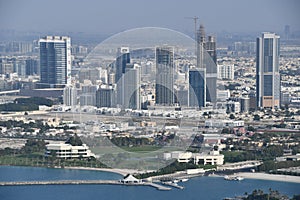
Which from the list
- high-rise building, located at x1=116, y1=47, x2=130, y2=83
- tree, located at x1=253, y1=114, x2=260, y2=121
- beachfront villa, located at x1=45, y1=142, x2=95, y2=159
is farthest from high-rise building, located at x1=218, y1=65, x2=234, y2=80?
beachfront villa, located at x1=45, y1=142, x2=95, y2=159

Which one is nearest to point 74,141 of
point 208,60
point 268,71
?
point 208,60

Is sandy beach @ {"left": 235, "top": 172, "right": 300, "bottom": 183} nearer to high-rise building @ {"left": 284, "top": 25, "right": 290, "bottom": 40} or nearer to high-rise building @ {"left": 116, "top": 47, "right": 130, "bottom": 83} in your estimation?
high-rise building @ {"left": 116, "top": 47, "right": 130, "bottom": 83}

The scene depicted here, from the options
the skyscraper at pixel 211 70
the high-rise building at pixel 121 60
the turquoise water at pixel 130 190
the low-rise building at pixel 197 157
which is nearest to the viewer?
the turquoise water at pixel 130 190

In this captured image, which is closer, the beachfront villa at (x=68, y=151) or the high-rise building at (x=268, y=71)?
the beachfront villa at (x=68, y=151)

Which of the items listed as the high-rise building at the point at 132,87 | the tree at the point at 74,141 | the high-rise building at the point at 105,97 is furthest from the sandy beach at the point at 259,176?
the high-rise building at the point at 105,97

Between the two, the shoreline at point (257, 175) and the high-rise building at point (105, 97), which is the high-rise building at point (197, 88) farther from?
the shoreline at point (257, 175)

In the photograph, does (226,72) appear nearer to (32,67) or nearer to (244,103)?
(244,103)
